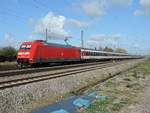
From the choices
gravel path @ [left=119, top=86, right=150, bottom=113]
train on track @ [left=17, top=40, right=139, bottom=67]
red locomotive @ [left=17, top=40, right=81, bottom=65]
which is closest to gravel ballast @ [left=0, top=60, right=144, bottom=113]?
gravel path @ [left=119, top=86, right=150, bottom=113]

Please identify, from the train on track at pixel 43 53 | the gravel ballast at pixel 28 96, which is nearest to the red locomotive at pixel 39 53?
the train on track at pixel 43 53

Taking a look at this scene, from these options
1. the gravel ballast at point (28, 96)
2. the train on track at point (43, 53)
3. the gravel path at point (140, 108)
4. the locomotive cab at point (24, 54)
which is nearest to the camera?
the gravel path at point (140, 108)

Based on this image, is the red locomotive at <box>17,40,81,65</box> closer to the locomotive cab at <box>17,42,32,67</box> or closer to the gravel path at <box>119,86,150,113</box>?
the locomotive cab at <box>17,42,32,67</box>

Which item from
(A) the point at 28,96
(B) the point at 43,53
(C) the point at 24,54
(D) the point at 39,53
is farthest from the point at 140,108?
(B) the point at 43,53

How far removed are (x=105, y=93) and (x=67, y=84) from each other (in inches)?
152

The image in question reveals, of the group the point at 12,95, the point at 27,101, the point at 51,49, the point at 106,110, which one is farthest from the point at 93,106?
the point at 51,49

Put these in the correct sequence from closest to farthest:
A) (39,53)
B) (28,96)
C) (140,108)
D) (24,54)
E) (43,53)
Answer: (140,108)
(28,96)
(24,54)
(39,53)
(43,53)

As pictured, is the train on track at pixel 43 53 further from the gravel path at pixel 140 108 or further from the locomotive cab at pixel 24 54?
the gravel path at pixel 140 108

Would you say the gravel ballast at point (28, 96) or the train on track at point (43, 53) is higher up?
the train on track at point (43, 53)

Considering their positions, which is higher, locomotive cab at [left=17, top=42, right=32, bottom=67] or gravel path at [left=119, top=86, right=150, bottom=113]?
locomotive cab at [left=17, top=42, right=32, bottom=67]

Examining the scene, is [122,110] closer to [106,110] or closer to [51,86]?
[106,110]

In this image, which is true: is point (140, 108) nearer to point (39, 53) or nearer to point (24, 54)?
point (39, 53)

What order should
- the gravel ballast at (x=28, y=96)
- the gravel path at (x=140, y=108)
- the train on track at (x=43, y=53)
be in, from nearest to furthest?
the gravel path at (x=140, y=108) < the gravel ballast at (x=28, y=96) < the train on track at (x=43, y=53)

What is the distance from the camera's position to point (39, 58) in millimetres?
30312
